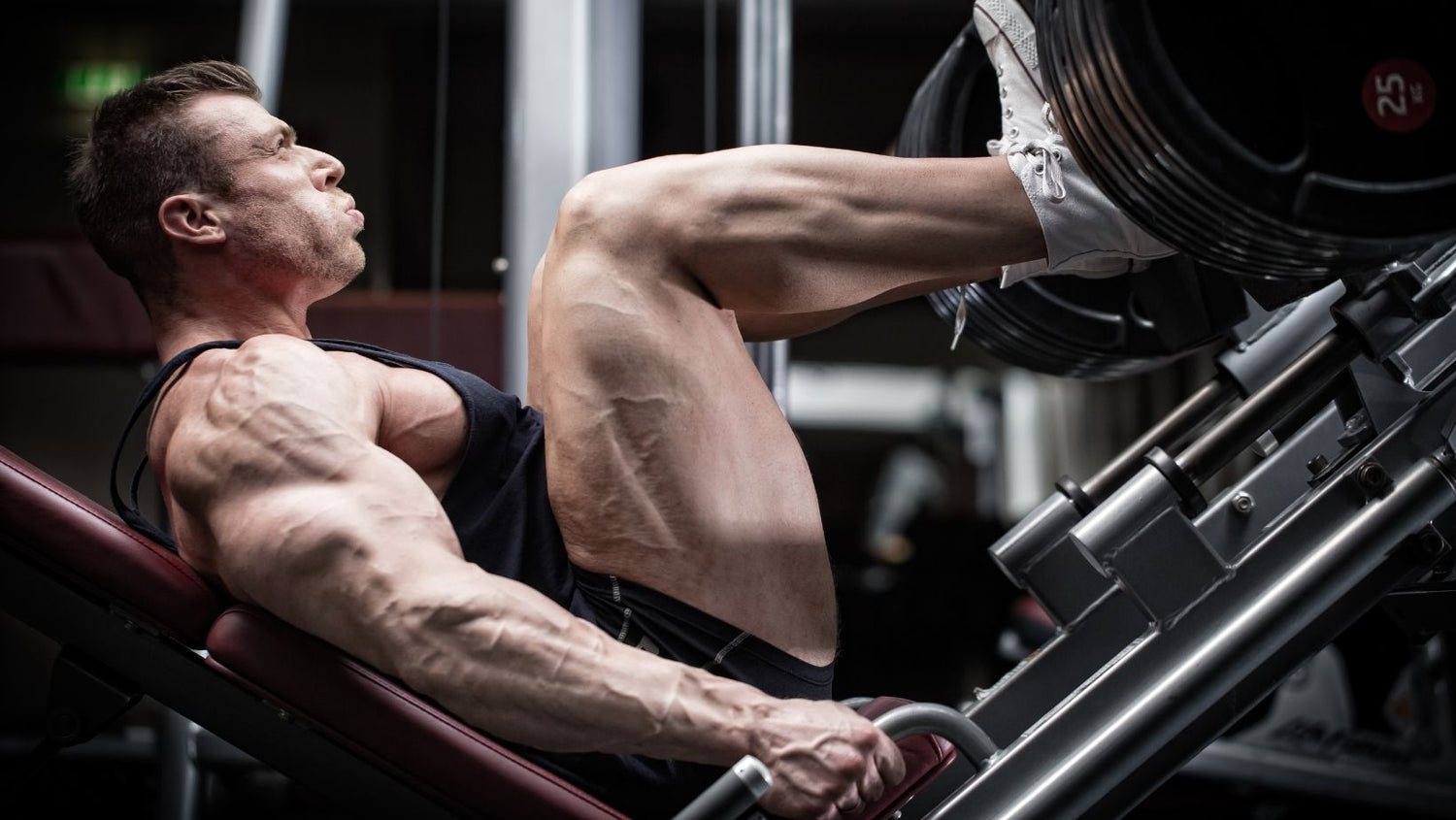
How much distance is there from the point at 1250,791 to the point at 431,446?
2.14 m

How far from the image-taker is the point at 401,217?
3252 millimetres

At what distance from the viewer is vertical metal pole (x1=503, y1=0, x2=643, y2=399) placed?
1.84m

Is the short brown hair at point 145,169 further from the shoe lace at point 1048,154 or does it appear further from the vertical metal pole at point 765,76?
the vertical metal pole at point 765,76

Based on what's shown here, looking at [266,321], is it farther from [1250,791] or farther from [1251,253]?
[1250,791]

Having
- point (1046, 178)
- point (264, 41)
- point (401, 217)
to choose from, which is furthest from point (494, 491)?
point (401, 217)

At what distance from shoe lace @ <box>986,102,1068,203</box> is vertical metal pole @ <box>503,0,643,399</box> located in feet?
2.95

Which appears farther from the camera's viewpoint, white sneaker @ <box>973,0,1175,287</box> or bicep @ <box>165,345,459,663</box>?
white sneaker @ <box>973,0,1175,287</box>

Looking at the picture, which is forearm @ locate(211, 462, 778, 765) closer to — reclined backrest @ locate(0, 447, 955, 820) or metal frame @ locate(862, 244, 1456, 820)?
reclined backrest @ locate(0, 447, 955, 820)

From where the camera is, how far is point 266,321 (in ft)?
3.76

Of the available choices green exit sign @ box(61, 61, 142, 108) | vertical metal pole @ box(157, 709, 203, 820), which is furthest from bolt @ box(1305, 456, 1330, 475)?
green exit sign @ box(61, 61, 142, 108)

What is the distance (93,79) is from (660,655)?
106 inches

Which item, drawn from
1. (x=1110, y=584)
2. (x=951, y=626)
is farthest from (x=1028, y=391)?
(x=1110, y=584)

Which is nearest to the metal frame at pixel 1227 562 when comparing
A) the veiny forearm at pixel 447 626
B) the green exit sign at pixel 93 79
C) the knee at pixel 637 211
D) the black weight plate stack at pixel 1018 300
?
the black weight plate stack at pixel 1018 300

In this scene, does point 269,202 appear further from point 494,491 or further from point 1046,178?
point 1046,178
